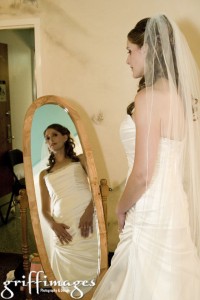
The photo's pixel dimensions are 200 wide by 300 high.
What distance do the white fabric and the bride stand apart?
512 mm

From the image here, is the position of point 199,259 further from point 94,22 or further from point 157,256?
point 94,22

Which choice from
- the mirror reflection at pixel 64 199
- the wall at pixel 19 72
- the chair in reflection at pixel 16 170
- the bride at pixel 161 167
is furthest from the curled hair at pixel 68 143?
the wall at pixel 19 72

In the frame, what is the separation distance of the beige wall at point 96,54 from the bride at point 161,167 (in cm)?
68

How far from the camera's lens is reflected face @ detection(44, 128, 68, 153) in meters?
1.57

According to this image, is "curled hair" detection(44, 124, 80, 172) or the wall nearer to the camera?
"curled hair" detection(44, 124, 80, 172)

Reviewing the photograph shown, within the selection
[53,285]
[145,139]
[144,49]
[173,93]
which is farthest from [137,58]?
[53,285]

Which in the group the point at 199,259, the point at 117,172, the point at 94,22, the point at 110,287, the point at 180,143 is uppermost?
the point at 94,22

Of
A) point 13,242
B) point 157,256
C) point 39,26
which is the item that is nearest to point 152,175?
point 157,256

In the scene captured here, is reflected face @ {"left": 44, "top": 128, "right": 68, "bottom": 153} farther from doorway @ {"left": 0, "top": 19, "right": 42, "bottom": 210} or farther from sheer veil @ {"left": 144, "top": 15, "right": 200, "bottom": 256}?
doorway @ {"left": 0, "top": 19, "right": 42, "bottom": 210}

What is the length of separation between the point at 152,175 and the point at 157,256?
0.29 m

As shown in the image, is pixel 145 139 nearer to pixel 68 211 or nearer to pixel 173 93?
pixel 173 93

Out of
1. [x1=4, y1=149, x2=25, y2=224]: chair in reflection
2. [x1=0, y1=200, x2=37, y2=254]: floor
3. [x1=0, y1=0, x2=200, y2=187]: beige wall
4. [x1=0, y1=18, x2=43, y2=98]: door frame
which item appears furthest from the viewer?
Answer: [x1=4, y1=149, x2=25, y2=224]: chair in reflection

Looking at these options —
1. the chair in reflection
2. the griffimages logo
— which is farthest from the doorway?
the griffimages logo

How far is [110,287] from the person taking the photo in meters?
1.17
